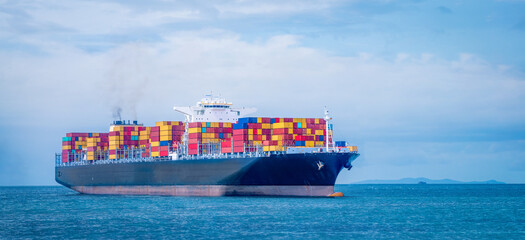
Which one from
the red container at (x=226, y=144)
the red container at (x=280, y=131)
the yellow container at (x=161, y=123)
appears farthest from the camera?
the yellow container at (x=161, y=123)

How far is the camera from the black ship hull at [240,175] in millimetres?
65312

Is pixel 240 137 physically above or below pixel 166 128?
below

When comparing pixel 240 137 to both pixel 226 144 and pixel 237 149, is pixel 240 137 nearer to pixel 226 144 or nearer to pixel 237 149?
pixel 237 149

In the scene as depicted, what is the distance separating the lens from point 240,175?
68938mm

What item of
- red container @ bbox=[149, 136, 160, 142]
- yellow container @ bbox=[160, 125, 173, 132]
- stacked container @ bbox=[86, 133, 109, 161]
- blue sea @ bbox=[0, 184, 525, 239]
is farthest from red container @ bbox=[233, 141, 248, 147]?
stacked container @ bbox=[86, 133, 109, 161]

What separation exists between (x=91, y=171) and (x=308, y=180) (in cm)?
3857

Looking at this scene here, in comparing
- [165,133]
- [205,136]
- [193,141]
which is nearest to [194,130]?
[193,141]

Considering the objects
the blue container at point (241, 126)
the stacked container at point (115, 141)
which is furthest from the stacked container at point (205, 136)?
the stacked container at point (115, 141)

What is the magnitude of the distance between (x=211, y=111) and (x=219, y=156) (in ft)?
39.7

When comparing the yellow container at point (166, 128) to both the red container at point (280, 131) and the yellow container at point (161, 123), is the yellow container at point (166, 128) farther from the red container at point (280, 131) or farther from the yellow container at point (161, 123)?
the red container at point (280, 131)

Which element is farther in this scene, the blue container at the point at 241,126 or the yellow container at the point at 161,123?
the yellow container at the point at 161,123

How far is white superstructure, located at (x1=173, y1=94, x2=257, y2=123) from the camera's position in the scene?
8219 cm

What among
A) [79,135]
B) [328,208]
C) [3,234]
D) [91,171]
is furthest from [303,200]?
[79,135]

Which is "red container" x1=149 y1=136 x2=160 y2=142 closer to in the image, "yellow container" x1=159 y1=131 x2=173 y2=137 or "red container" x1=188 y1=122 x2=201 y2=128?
"yellow container" x1=159 y1=131 x2=173 y2=137
